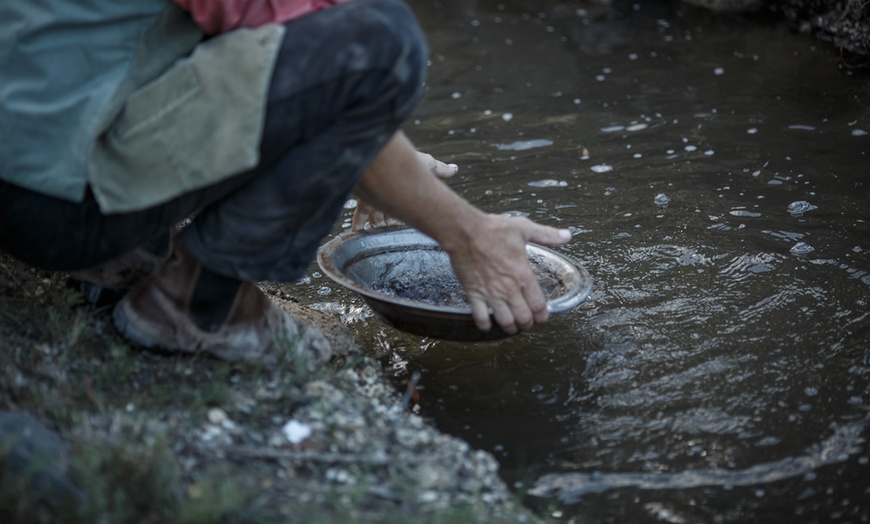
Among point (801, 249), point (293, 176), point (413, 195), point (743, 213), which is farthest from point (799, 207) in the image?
point (293, 176)

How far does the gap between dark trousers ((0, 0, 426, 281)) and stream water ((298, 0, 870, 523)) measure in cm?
100

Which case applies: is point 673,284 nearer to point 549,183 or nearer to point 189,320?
point 549,183

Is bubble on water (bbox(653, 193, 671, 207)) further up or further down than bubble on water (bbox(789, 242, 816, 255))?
further down

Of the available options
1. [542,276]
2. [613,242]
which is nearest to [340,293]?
[542,276]

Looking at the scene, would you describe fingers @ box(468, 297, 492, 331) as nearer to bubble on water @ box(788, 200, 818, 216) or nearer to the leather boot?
the leather boot

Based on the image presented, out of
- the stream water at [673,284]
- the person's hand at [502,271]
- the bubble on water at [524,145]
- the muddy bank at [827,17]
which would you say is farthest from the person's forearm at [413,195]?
the muddy bank at [827,17]

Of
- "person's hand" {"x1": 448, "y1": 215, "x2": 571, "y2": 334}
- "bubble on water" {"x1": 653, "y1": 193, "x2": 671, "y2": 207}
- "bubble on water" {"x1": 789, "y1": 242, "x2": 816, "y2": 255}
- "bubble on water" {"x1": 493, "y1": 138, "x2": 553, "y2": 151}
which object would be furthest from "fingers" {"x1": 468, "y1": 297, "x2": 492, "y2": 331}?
"bubble on water" {"x1": 493, "y1": 138, "x2": 553, "y2": 151}

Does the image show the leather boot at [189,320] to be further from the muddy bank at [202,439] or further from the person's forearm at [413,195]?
the person's forearm at [413,195]

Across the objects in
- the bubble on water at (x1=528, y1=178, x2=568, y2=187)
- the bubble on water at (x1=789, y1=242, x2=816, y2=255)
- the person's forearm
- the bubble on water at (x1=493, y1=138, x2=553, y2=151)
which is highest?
the person's forearm

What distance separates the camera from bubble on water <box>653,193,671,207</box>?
5.06 metres

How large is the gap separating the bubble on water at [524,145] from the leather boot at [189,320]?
9.91ft

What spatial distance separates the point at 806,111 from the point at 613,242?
2.31 meters

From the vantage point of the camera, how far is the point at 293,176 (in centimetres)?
270

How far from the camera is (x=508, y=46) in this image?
8086 mm
